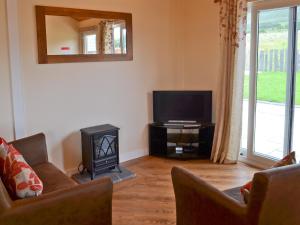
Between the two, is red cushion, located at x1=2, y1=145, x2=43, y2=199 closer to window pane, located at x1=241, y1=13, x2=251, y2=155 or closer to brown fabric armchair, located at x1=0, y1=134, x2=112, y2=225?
brown fabric armchair, located at x1=0, y1=134, x2=112, y2=225

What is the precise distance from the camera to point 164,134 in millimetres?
4766

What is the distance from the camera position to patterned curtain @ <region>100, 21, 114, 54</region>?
13.5 feet

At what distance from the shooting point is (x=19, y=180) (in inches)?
86.3

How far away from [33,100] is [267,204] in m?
2.76

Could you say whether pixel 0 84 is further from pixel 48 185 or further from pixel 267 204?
pixel 267 204

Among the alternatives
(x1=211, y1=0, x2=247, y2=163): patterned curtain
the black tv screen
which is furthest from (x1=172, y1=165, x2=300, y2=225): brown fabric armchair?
the black tv screen

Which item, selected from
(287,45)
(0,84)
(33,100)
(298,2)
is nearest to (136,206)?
(33,100)

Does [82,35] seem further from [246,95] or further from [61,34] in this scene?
[246,95]

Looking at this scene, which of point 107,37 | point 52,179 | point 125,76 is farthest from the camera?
point 125,76

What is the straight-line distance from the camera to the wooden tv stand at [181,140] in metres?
4.62

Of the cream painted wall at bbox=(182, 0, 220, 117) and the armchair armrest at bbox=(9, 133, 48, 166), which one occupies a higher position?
the cream painted wall at bbox=(182, 0, 220, 117)

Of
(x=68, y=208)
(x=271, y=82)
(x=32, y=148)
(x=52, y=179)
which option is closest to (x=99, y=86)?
(x=32, y=148)

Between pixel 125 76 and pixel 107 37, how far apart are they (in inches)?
23.1

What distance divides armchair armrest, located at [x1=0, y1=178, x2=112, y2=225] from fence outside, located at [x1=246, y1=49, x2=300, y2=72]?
8.80 feet
